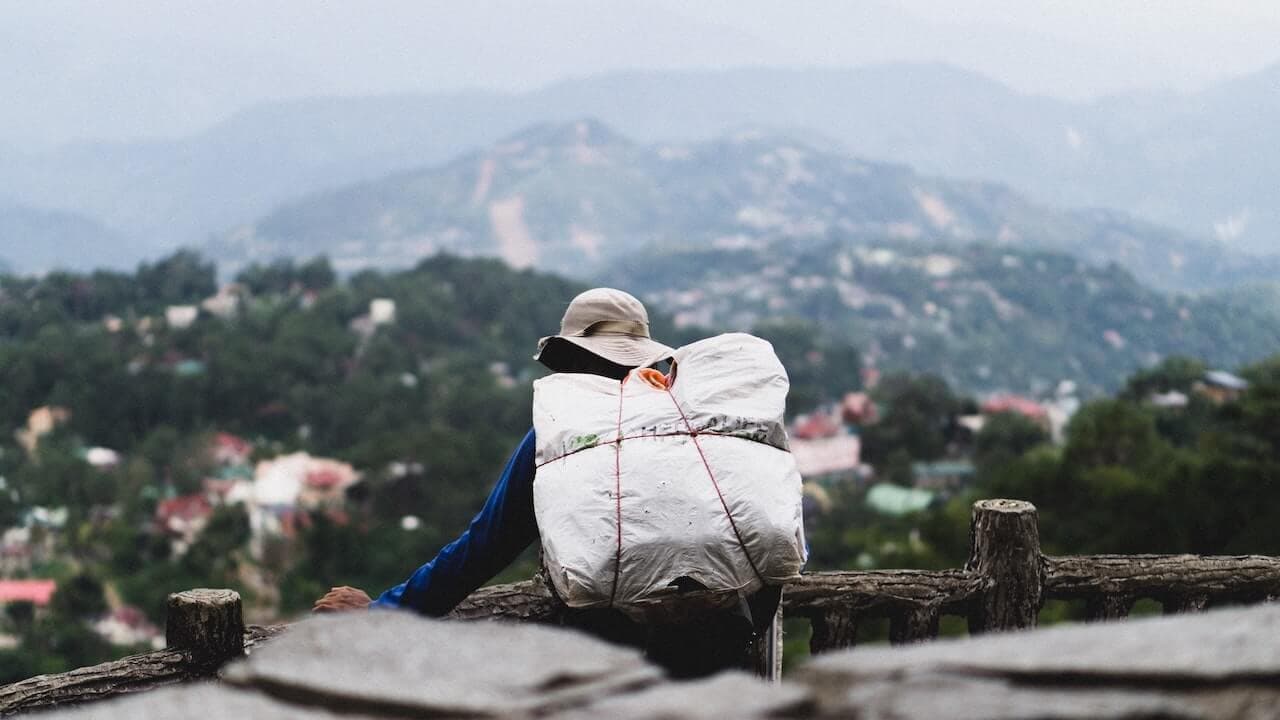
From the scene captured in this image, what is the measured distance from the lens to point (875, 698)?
0.90 metres

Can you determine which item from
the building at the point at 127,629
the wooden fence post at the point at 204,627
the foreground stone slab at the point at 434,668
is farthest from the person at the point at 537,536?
the building at the point at 127,629

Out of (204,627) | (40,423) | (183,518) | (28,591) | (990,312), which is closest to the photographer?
(204,627)

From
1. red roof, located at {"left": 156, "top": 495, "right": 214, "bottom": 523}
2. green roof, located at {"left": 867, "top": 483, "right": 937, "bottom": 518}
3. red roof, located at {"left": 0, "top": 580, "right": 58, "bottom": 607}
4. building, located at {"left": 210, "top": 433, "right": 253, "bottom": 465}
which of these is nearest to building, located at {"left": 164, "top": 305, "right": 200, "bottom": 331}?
building, located at {"left": 210, "top": 433, "right": 253, "bottom": 465}

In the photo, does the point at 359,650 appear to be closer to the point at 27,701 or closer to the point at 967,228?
the point at 27,701

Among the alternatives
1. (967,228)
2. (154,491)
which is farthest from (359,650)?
(967,228)

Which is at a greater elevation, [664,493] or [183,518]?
[664,493]

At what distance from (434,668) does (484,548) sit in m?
0.88

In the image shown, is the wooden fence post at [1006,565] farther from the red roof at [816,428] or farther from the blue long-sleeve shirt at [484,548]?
the red roof at [816,428]

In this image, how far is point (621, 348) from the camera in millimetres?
1889

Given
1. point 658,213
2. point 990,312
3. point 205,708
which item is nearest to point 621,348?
point 205,708

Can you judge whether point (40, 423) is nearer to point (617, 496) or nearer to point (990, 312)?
point (617, 496)

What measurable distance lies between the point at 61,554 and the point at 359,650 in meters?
32.0

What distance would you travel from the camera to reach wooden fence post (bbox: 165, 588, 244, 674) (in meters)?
2.26

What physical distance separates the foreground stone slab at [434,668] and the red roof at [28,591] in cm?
2634
